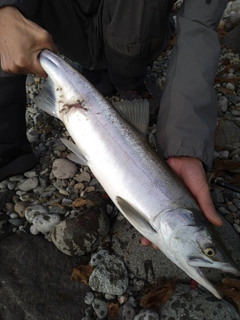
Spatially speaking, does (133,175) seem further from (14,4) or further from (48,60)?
(14,4)

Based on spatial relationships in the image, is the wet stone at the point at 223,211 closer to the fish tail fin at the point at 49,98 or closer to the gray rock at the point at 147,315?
the gray rock at the point at 147,315

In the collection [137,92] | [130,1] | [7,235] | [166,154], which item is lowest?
[7,235]

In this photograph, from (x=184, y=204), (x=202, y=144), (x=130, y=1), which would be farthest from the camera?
(x=130, y=1)

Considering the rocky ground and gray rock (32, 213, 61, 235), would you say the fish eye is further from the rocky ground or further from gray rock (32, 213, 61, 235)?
gray rock (32, 213, 61, 235)

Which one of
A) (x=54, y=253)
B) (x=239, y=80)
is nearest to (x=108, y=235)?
(x=54, y=253)

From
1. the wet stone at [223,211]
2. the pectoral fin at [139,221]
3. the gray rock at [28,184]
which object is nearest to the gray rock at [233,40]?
the wet stone at [223,211]

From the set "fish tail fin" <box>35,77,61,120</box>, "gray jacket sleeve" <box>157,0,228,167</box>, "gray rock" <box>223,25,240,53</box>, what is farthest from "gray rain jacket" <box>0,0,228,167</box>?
"gray rock" <box>223,25,240,53</box>

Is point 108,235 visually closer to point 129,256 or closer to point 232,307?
point 129,256
